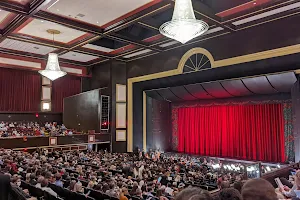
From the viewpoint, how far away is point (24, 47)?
41.2 ft

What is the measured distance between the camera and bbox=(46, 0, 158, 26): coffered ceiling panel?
26.6 ft

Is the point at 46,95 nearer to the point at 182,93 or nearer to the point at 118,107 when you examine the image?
the point at 118,107

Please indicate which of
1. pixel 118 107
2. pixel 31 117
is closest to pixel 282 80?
pixel 118 107

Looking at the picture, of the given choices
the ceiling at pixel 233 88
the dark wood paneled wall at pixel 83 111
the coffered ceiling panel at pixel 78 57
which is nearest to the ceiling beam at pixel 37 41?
the coffered ceiling panel at pixel 78 57

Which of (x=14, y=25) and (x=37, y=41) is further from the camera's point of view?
(x=37, y=41)

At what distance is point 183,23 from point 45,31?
665 centimetres

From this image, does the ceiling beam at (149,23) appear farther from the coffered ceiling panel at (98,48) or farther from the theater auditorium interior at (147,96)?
the coffered ceiling panel at (98,48)

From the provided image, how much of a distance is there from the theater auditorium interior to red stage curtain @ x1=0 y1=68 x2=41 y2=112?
5cm

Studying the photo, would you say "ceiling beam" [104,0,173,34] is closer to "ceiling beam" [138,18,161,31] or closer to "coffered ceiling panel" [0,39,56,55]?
"ceiling beam" [138,18,161,31]

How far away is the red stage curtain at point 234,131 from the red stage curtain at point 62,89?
6673 mm

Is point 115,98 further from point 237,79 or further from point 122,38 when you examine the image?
point 237,79

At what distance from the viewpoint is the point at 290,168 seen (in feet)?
20.7

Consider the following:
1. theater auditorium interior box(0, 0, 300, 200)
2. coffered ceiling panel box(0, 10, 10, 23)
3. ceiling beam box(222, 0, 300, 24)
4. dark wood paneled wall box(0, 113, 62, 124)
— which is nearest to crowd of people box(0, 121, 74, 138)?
theater auditorium interior box(0, 0, 300, 200)

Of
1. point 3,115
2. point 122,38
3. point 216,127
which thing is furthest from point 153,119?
point 3,115
